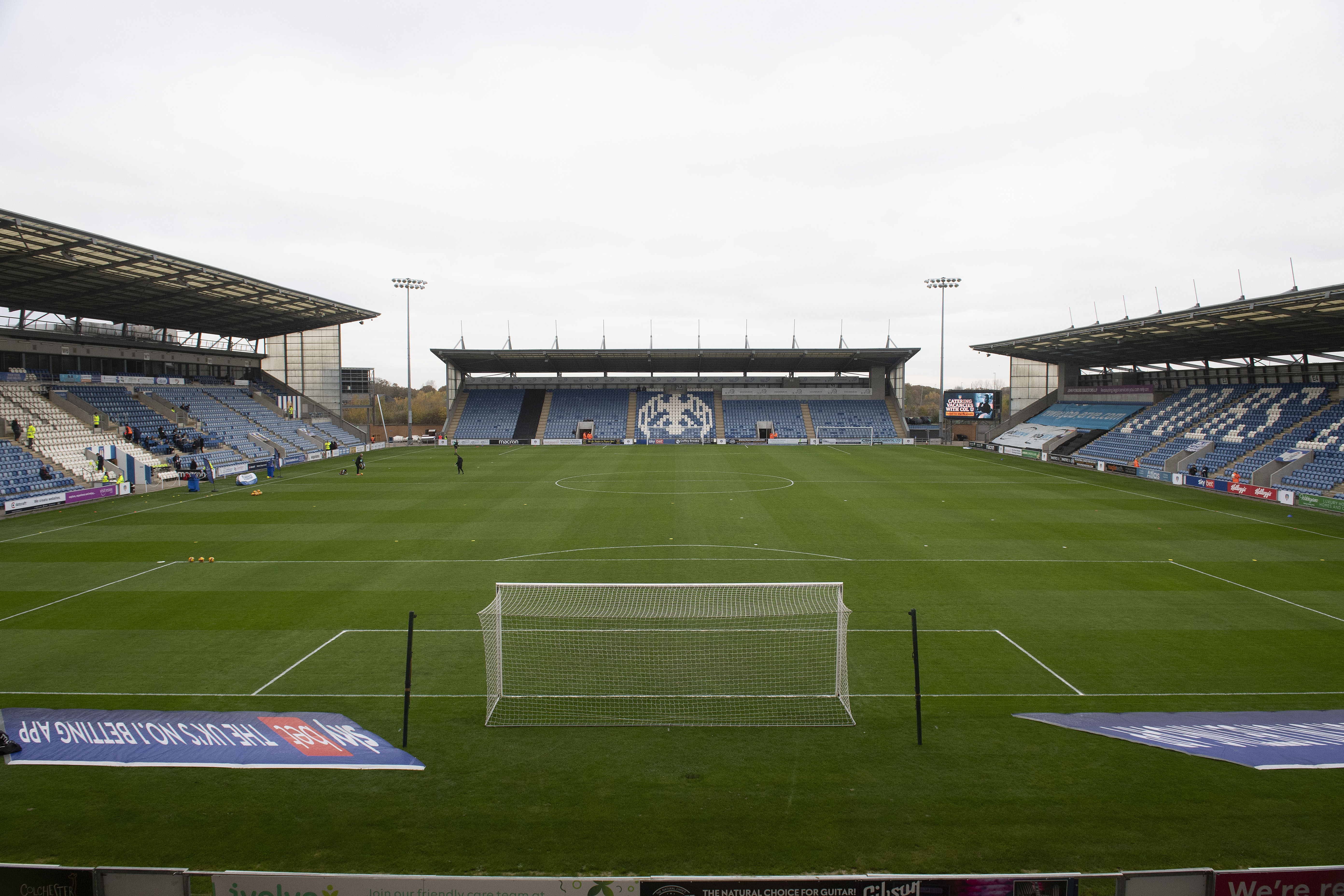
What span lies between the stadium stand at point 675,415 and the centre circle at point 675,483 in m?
24.8

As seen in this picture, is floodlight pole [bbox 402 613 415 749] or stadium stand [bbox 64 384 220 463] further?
stadium stand [bbox 64 384 220 463]

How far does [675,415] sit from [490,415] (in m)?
18.3

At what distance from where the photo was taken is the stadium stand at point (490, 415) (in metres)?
62.1

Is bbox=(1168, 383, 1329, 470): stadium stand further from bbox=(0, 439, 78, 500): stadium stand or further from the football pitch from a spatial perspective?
bbox=(0, 439, 78, 500): stadium stand

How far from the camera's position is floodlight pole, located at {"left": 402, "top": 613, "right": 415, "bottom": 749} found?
7613mm

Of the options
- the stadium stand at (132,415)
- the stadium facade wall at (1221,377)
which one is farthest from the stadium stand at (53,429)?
the stadium facade wall at (1221,377)

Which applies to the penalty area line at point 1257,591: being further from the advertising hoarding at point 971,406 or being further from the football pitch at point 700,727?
the advertising hoarding at point 971,406

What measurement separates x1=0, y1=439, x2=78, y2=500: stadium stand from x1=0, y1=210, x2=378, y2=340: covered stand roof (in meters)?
7.93

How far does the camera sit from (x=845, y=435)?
205 feet

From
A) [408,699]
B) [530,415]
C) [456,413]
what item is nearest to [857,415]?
[530,415]

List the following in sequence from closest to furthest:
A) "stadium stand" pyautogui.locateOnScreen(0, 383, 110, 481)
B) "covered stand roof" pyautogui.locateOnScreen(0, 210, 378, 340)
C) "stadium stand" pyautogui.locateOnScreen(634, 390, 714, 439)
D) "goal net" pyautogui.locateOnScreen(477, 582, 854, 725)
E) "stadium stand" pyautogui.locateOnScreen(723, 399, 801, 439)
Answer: "goal net" pyautogui.locateOnScreen(477, 582, 854, 725)
"covered stand roof" pyautogui.locateOnScreen(0, 210, 378, 340)
"stadium stand" pyautogui.locateOnScreen(0, 383, 110, 481)
"stadium stand" pyautogui.locateOnScreen(723, 399, 801, 439)
"stadium stand" pyautogui.locateOnScreen(634, 390, 714, 439)

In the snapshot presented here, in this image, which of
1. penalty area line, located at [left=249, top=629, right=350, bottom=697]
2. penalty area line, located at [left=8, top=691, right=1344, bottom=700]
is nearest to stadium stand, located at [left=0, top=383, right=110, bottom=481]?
penalty area line, located at [left=8, top=691, right=1344, bottom=700]

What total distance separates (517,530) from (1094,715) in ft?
54.4

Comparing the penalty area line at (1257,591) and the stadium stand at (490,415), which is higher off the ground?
the stadium stand at (490,415)
